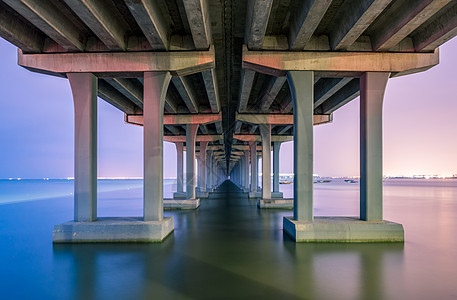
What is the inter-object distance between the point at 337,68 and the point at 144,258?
10.8 metres

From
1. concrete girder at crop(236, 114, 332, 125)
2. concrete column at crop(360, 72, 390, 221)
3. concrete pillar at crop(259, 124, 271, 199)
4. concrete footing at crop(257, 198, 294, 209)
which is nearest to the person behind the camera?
concrete column at crop(360, 72, 390, 221)

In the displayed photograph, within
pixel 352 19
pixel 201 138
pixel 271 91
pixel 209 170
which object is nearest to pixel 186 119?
pixel 271 91

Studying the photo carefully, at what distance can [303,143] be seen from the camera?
1302cm

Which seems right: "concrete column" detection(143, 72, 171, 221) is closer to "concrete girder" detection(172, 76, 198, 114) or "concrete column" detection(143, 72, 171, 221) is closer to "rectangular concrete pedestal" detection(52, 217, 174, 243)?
"rectangular concrete pedestal" detection(52, 217, 174, 243)

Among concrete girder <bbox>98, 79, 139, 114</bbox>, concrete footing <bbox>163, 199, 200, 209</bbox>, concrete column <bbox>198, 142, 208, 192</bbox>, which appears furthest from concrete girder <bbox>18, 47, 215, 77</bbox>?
concrete column <bbox>198, 142, 208, 192</bbox>

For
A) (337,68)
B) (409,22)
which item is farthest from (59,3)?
(409,22)

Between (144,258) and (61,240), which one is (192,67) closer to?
(144,258)

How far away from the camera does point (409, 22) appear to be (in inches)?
400

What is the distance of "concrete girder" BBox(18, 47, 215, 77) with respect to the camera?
12633mm

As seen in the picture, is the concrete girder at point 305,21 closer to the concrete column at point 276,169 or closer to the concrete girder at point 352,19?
the concrete girder at point 352,19

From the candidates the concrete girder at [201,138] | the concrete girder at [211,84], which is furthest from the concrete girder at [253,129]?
the concrete girder at [211,84]

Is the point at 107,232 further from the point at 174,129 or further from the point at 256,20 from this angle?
the point at 174,129

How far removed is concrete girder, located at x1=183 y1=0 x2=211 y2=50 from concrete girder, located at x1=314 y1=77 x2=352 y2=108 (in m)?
8.00

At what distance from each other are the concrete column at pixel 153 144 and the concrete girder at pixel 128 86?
12.9ft
